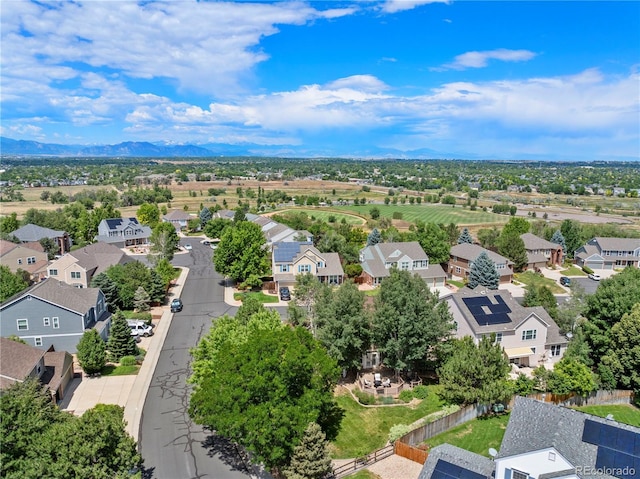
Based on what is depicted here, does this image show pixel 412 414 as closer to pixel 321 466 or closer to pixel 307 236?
pixel 321 466

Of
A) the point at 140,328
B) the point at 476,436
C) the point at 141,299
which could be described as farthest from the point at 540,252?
the point at 140,328

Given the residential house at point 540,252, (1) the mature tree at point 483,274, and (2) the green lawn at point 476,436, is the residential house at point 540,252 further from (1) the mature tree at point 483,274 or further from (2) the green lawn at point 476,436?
(2) the green lawn at point 476,436

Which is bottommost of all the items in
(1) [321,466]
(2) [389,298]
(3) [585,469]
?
(1) [321,466]

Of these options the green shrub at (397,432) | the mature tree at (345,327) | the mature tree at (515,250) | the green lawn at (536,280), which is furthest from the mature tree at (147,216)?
the green shrub at (397,432)

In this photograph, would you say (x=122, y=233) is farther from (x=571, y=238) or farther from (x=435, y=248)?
(x=571, y=238)

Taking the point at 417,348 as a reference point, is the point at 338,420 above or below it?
below

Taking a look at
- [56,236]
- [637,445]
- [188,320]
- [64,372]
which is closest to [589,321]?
[637,445]
